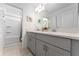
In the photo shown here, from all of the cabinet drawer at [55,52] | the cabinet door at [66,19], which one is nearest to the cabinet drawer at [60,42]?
the cabinet drawer at [55,52]

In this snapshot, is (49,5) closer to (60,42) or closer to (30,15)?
(30,15)

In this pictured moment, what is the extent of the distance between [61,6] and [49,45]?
60 centimetres

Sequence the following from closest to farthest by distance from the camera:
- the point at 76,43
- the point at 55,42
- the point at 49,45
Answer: the point at 76,43, the point at 55,42, the point at 49,45

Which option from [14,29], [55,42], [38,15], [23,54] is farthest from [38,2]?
[23,54]

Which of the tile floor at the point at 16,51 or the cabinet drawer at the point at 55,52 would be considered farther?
the tile floor at the point at 16,51

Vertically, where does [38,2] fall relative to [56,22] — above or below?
above

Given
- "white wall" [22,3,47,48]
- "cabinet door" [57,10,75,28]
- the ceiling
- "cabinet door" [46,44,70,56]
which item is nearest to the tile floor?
"white wall" [22,3,47,48]

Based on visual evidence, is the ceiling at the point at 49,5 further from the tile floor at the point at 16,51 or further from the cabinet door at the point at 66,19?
the tile floor at the point at 16,51

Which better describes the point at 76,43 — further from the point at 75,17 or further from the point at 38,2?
the point at 38,2

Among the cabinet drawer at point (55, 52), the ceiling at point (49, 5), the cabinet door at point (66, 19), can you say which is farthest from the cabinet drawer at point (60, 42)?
the ceiling at point (49, 5)

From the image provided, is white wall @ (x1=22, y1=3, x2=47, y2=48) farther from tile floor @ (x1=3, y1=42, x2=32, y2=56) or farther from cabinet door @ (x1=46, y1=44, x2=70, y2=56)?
cabinet door @ (x1=46, y1=44, x2=70, y2=56)

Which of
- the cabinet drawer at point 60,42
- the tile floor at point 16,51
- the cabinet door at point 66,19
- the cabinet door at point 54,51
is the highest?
the cabinet door at point 66,19

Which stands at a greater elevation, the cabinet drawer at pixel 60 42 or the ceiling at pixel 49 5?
the ceiling at pixel 49 5

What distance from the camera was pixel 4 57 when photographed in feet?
4.39
